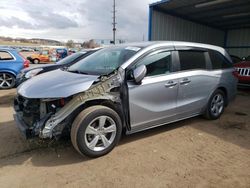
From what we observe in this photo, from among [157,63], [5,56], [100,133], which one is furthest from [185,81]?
[5,56]

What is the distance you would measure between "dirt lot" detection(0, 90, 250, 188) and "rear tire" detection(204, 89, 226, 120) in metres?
0.49

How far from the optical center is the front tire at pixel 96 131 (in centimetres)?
303

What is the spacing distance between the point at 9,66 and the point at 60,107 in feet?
22.1

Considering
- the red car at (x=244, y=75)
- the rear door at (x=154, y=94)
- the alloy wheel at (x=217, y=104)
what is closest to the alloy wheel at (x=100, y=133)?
the rear door at (x=154, y=94)

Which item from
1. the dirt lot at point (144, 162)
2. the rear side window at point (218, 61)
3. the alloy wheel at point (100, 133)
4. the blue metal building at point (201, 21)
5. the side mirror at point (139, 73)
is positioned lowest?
the dirt lot at point (144, 162)

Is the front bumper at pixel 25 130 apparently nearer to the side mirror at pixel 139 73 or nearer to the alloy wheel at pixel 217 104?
the side mirror at pixel 139 73

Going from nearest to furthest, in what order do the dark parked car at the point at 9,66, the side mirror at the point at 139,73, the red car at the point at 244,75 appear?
the side mirror at the point at 139,73
the red car at the point at 244,75
the dark parked car at the point at 9,66

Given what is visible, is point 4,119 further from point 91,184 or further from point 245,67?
point 245,67

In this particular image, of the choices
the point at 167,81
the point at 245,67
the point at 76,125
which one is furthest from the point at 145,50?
the point at 245,67

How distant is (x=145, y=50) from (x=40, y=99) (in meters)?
1.77

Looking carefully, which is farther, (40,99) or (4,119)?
→ (4,119)

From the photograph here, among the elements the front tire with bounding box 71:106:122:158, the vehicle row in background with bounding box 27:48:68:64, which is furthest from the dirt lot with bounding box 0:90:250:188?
the vehicle row in background with bounding box 27:48:68:64

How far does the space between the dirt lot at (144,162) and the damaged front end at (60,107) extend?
49 centimetres

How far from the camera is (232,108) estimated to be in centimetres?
605
